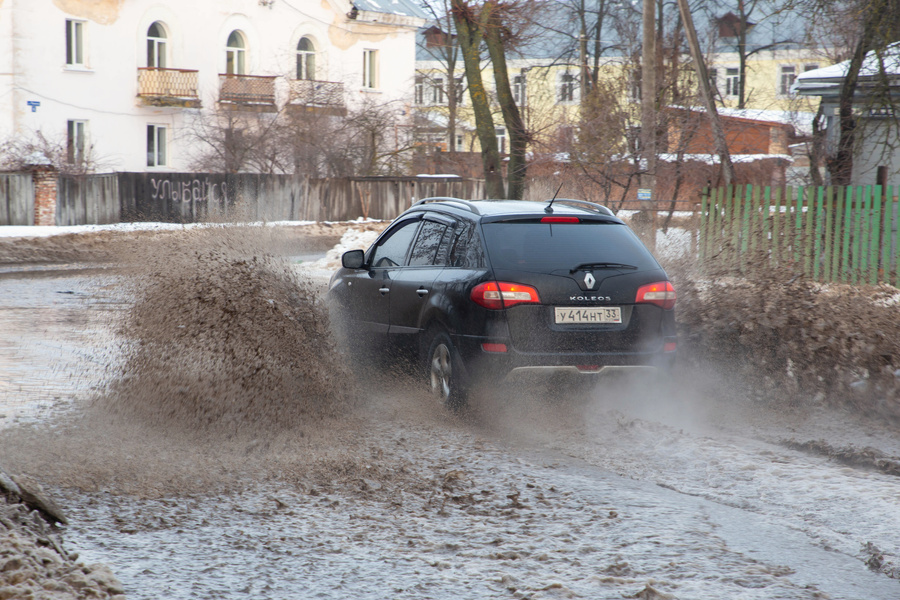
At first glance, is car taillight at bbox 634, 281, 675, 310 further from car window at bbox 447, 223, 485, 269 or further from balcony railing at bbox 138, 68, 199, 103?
balcony railing at bbox 138, 68, 199, 103

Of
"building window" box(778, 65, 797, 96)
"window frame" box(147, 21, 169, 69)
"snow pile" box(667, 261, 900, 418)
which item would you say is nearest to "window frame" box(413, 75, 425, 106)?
"window frame" box(147, 21, 169, 69)

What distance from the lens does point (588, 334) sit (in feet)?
20.8

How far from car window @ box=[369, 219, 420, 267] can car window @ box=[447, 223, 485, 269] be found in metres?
0.85

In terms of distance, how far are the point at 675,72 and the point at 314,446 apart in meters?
27.3

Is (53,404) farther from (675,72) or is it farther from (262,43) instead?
(262,43)

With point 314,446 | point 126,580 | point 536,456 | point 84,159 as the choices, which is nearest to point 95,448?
point 314,446

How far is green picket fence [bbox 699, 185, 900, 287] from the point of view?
13156 mm

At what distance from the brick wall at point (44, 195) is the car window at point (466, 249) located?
2361cm

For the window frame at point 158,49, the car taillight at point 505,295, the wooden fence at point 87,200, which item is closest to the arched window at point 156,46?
the window frame at point 158,49

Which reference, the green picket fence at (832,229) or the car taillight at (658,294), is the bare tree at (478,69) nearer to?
the green picket fence at (832,229)

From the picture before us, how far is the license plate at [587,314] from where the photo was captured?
633cm

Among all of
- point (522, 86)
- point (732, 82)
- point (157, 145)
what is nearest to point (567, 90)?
point (732, 82)

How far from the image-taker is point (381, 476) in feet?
17.0

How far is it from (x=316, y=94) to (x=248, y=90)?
112 inches
